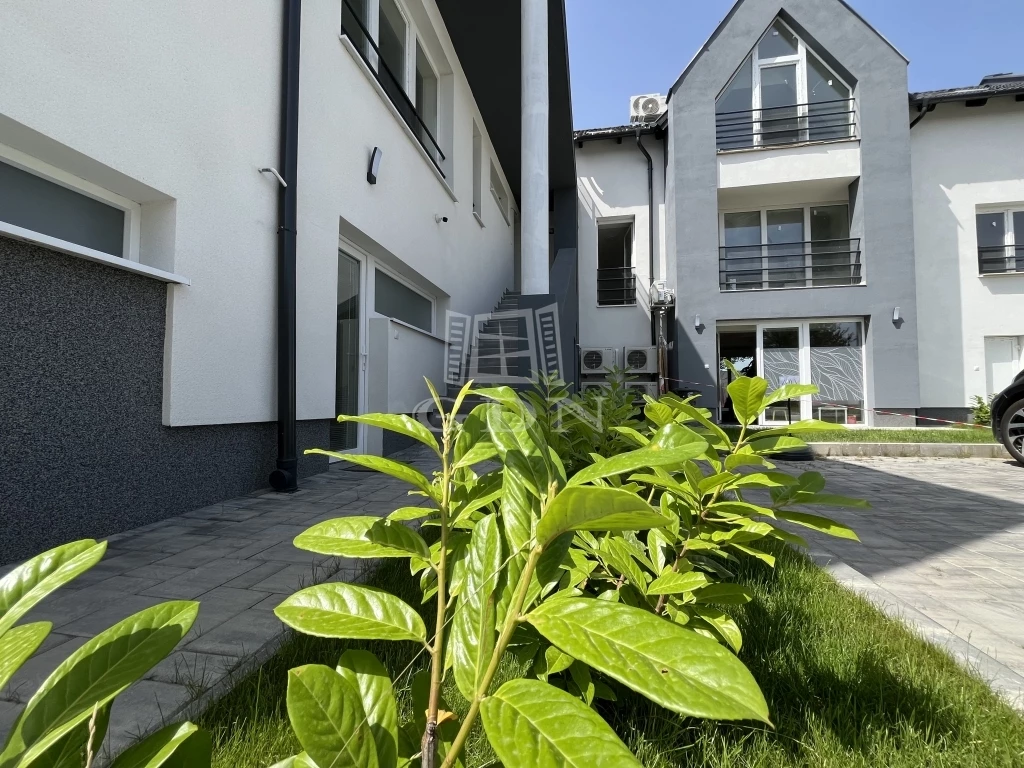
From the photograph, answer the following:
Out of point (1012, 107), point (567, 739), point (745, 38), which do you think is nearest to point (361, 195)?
point (567, 739)

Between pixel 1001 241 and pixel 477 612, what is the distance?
48.0 feet

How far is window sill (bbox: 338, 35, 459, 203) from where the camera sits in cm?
485

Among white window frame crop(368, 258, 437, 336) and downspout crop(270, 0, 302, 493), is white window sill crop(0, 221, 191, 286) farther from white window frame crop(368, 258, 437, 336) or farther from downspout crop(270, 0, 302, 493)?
white window frame crop(368, 258, 437, 336)

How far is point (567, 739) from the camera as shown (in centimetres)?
38

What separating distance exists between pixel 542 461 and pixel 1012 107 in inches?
608

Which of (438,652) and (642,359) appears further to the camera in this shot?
(642,359)

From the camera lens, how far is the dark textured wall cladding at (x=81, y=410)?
7.55ft

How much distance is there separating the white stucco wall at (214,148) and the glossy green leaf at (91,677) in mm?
2887

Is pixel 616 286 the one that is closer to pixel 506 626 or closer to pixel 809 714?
pixel 809 714

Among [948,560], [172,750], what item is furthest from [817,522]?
[948,560]

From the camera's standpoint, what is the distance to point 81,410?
2.59 metres

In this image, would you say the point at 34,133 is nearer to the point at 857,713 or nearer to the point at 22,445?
the point at 22,445

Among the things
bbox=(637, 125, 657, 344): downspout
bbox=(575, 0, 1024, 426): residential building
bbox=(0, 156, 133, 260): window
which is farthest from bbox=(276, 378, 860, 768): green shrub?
bbox=(637, 125, 657, 344): downspout

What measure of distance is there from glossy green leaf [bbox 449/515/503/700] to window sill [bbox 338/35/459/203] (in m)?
5.53
